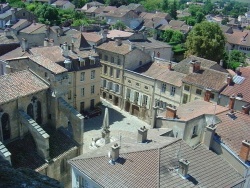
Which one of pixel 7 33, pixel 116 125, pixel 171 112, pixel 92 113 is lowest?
pixel 116 125

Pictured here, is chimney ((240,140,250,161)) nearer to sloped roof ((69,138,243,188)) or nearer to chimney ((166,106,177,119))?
sloped roof ((69,138,243,188))

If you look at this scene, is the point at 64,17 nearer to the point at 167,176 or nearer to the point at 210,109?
the point at 210,109

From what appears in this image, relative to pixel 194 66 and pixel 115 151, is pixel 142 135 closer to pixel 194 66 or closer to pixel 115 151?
pixel 115 151

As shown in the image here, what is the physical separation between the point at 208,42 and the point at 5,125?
1983 inches

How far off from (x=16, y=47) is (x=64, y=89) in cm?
2252

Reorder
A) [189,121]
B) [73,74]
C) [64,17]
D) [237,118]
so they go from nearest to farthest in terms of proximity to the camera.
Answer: [189,121]
[237,118]
[73,74]
[64,17]

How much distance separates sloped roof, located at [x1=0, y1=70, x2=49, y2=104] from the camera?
82.9 feet

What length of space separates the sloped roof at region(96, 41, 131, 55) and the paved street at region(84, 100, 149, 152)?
380 inches

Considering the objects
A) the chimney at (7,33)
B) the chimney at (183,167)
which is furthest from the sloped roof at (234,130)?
the chimney at (7,33)

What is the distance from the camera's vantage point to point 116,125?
46469mm

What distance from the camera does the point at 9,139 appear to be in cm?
2608

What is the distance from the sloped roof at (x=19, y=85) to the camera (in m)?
25.3

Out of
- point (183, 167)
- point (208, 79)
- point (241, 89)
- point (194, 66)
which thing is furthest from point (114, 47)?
point (183, 167)

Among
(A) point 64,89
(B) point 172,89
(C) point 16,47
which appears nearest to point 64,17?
(C) point 16,47
